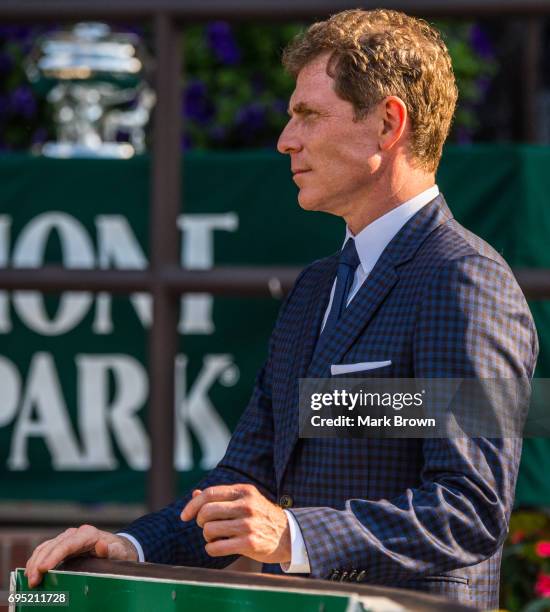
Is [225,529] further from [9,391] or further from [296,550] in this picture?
[9,391]

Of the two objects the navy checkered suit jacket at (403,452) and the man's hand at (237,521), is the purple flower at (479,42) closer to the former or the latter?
the navy checkered suit jacket at (403,452)

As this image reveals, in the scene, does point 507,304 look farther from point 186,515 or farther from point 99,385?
point 99,385

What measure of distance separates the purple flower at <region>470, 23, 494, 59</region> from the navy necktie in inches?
137

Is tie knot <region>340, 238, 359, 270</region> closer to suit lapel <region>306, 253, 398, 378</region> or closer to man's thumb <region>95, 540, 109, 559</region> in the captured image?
suit lapel <region>306, 253, 398, 378</region>

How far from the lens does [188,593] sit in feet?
5.99

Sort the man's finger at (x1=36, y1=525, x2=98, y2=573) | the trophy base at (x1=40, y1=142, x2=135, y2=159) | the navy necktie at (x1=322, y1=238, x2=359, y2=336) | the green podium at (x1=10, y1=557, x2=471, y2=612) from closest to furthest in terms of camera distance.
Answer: the green podium at (x1=10, y1=557, x2=471, y2=612) < the man's finger at (x1=36, y1=525, x2=98, y2=573) < the navy necktie at (x1=322, y1=238, x2=359, y2=336) < the trophy base at (x1=40, y1=142, x2=135, y2=159)

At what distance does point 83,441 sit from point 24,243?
0.65 metres

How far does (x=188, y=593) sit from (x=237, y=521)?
13cm

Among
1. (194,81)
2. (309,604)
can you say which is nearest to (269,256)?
(194,81)

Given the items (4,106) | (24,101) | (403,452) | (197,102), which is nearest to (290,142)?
(403,452)

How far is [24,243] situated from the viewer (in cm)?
415

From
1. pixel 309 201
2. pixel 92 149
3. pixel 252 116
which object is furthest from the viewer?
pixel 252 116

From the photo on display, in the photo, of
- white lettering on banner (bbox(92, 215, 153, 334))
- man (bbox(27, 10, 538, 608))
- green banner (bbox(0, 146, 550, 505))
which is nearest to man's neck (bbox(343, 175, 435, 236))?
man (bbox(27, 10, 538, 608))

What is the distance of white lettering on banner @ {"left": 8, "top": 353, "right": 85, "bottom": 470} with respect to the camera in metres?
4.11
